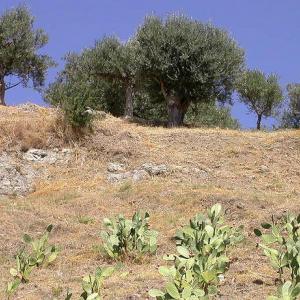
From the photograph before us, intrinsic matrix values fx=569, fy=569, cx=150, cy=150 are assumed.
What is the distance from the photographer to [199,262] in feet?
17.2

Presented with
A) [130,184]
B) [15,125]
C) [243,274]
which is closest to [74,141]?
[15,125]

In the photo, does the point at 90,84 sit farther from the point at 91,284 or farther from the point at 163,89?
the point at 91,284

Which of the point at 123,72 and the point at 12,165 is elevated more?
the point at 123,72

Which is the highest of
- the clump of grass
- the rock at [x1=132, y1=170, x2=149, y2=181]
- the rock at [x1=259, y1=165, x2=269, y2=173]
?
the rock at [x1=259, y1=165, x2=269, y2=173]

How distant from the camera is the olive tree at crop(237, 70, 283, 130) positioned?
29.2 meters

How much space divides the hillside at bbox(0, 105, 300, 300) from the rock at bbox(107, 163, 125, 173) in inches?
1.0

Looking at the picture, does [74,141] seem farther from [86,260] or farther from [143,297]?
[143,297]

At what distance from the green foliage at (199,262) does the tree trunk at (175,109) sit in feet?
48.6

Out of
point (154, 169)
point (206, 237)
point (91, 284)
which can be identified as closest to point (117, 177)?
point (154, 169)

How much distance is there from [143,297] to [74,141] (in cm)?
998

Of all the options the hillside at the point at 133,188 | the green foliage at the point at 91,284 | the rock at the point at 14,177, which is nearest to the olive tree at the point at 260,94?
the hillside at the point at 133,188

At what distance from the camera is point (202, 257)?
537 cm

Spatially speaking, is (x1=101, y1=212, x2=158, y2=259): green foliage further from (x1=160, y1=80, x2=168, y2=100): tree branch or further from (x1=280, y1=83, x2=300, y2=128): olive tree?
(x1=280, y1=83, x2=300, y2=128): olive tree

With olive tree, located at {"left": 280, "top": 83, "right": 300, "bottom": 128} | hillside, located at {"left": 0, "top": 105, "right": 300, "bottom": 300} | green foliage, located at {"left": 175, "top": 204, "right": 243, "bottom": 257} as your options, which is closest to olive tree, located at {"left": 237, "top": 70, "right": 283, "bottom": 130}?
olive tree, located at {"left": 280, "top": 83, "right": 300, "bottom": 128}
